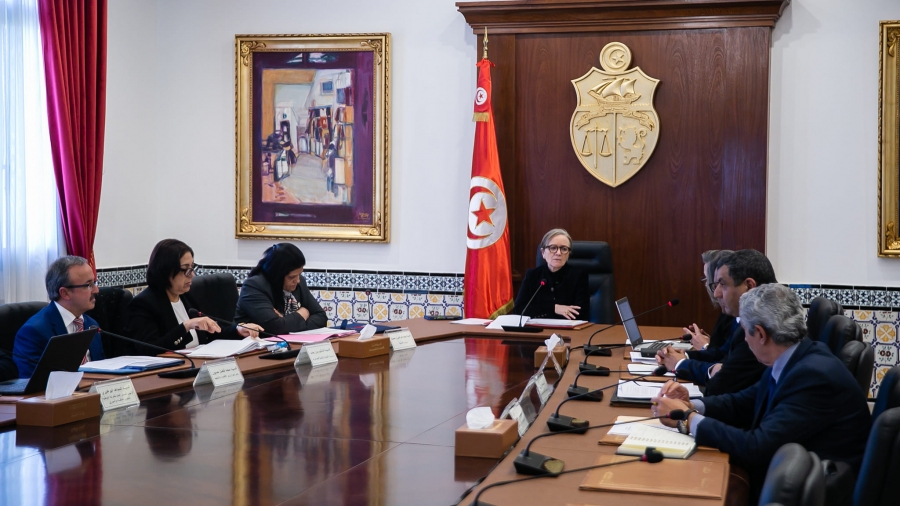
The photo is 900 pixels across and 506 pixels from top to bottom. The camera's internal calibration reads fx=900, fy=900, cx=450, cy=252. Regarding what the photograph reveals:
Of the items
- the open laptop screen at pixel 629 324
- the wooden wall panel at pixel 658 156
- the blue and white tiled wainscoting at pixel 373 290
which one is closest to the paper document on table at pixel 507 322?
the open laptop screen at pixel 629 324

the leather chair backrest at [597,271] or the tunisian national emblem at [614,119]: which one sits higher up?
the tunisian national emblem at [614,119]

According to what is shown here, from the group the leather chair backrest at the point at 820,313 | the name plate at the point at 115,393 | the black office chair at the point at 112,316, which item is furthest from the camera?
the black office chair at the point at 112,316

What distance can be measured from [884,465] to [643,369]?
1.62 metres

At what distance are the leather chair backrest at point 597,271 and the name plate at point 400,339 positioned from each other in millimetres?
1581

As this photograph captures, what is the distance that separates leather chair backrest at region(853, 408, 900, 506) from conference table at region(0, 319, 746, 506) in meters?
0.27

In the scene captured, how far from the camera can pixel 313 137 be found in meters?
6.70

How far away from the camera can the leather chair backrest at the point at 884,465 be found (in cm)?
184

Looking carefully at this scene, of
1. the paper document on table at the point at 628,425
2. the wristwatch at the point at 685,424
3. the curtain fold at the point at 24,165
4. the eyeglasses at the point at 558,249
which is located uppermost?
the curtain fold at the point at 24,165

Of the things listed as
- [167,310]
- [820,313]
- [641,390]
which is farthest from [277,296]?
[820,313]

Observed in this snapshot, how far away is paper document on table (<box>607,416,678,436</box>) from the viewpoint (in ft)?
7.91

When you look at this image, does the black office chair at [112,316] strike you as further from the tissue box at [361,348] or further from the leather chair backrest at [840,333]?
the leather chair backrest at [840,333]

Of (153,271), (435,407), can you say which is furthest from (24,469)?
(153,271)

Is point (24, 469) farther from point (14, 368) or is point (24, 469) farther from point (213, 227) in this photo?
point (213, 227)

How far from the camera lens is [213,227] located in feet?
22.9
